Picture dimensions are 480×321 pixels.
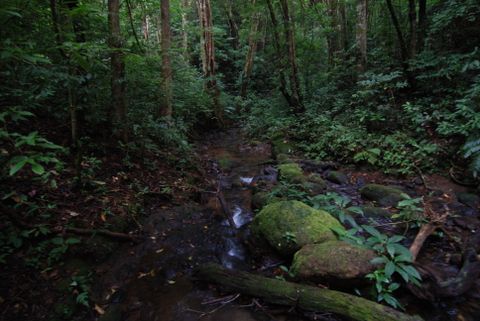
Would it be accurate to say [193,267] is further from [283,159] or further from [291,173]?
[283,159]

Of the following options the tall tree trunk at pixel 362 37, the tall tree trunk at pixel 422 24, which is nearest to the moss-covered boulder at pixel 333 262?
the tall tree trunk at pixel 422 24

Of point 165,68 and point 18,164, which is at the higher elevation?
point 165,68

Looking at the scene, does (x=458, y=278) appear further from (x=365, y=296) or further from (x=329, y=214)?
(x=329, y=214)

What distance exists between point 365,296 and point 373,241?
2.36 ft

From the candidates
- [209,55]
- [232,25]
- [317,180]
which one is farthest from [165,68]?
[232,25]

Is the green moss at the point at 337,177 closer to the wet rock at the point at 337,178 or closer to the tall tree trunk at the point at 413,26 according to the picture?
the wet rock at the point at 337,178

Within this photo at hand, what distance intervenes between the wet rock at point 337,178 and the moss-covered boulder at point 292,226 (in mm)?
2765

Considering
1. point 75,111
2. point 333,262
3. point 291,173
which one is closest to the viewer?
point 333,262

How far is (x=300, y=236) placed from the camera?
13.9ft

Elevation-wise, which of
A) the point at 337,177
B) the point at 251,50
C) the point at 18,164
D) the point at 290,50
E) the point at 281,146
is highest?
the point at 251,50

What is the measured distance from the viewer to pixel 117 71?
5.75 metres

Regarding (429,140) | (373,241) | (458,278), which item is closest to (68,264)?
(373,241)

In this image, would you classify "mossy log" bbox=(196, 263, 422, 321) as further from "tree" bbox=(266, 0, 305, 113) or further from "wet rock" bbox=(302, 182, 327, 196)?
"tree" bbox=(266, 0, 305, 113)

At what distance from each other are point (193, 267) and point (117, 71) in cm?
402
